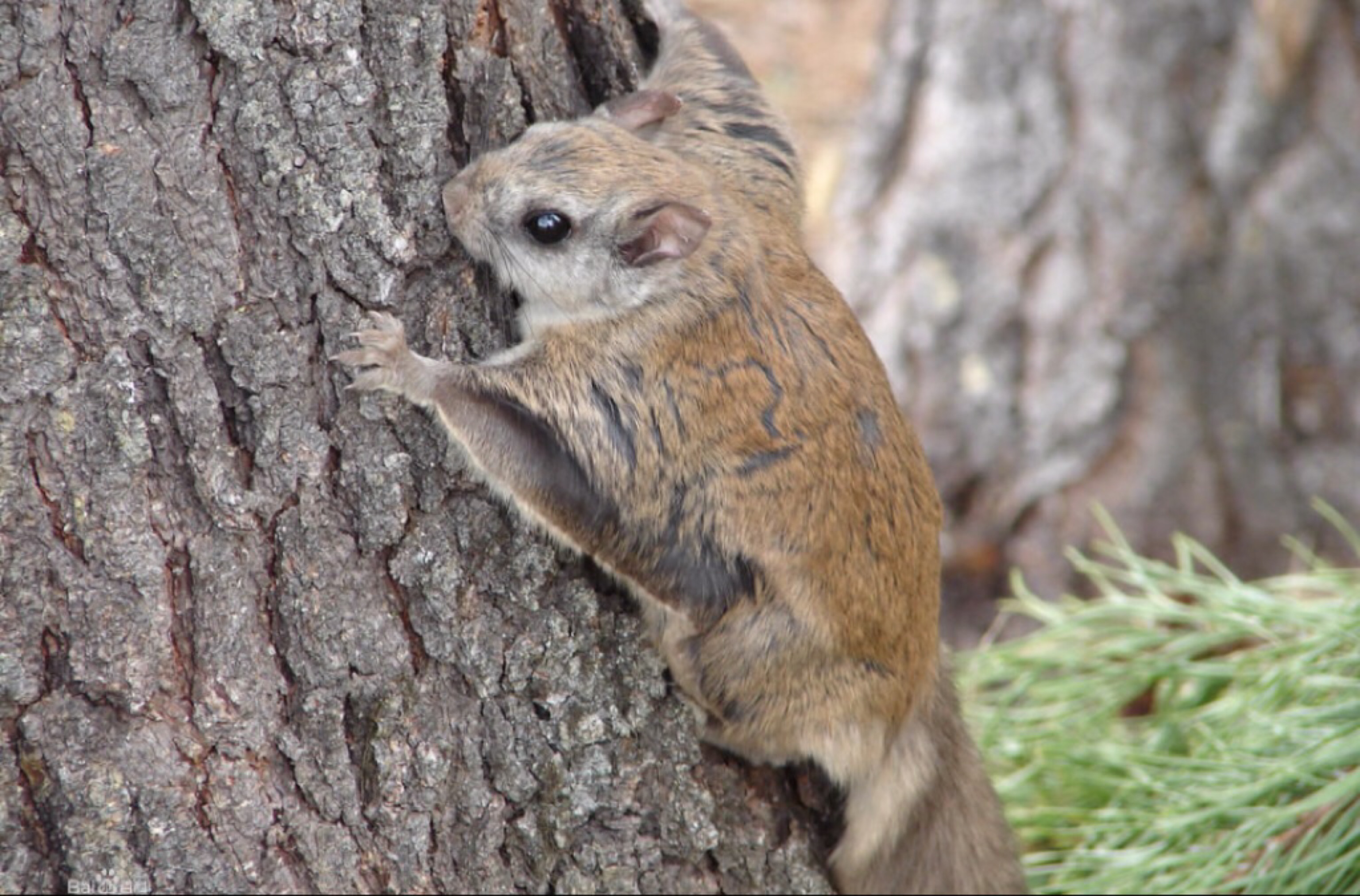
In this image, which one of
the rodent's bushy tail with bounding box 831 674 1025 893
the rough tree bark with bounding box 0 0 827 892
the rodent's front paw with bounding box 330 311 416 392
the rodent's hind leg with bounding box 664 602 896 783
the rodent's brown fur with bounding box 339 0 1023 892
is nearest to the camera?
the rough tree bark with bounding box 0 0 827 892

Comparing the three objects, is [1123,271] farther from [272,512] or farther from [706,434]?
[272,512]

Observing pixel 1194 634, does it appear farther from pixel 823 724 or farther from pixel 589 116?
pixel 589 116

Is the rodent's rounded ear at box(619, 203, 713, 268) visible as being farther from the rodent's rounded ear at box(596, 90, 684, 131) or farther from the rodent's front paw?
the rodent's front paw

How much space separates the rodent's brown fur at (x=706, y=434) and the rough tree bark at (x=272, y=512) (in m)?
0.10

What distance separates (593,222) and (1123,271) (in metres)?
3.07

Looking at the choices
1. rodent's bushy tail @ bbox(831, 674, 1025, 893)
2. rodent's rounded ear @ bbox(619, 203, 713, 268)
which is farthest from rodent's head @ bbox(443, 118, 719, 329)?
rodent's bushy tail @ bbox(831, 674, 1025, 893)

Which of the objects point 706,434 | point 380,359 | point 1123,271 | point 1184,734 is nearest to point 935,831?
point 1184,734

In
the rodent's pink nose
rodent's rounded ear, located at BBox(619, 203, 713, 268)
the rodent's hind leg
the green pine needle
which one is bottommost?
the green pine needle

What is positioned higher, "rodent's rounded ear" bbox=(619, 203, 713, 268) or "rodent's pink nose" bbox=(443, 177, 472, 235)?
"rodent's pink nose" bbox=(443, 177, 472, 235)

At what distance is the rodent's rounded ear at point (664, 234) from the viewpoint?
10.1ft

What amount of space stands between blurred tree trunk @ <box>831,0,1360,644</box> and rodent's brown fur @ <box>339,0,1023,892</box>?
102 inches

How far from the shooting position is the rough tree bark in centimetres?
258

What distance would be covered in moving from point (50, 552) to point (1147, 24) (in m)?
4.41

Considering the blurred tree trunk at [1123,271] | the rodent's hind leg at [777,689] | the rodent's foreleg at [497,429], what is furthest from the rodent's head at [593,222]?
the blurred tree trunk at [1123,271]
